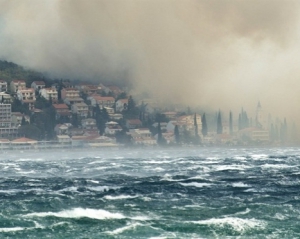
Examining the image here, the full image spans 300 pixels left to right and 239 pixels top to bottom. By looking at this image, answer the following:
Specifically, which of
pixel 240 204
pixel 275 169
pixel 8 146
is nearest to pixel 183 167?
pixel 275 169

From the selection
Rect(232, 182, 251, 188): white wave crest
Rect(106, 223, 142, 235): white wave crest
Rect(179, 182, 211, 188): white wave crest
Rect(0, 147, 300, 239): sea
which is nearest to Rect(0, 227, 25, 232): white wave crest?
Rect(0, 147, 300, 239): sea

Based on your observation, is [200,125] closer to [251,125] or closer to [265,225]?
[251,125]

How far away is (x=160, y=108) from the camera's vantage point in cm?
17325

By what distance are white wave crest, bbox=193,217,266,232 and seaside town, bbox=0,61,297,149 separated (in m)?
96.8

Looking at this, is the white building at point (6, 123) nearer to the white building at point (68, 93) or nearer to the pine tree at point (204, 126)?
the white building at point (68, 93)

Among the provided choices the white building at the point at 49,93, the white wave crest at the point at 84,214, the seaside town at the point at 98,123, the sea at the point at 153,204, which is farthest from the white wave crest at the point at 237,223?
the white building at the point at 49,93

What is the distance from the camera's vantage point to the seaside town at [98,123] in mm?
144875

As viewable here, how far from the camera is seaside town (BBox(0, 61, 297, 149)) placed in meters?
145

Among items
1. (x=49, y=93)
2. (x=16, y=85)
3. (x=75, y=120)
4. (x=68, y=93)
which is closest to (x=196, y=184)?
(x=75, y=120)

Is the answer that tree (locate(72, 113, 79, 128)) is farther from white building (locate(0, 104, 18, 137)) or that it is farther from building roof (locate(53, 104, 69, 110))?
white building (locate(0, 104, 18, 137))

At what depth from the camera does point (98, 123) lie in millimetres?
158750

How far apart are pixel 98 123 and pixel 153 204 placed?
4504 inches

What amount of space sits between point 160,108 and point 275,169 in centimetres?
10710

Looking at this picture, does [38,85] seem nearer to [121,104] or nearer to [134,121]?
[121,104]
